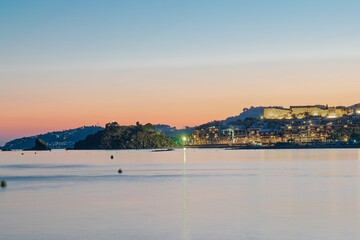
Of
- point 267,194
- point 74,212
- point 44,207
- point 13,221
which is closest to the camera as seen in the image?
point 13,221

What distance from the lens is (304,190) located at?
137ft

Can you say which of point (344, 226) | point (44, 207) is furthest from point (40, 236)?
point (344, 226)

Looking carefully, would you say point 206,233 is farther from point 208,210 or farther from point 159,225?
point 208,210

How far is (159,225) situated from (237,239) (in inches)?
191

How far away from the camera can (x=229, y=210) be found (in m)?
30.2

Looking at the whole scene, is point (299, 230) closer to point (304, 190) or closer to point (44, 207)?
point (44, 207)

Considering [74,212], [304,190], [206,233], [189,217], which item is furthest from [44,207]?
[304,190]

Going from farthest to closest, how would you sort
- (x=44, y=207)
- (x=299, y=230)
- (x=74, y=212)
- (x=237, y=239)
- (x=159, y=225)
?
(x=44, y=207) → (x=74, y=212) → (x=159, y=225) → (x=299, y=230) → (x=237, y=239)

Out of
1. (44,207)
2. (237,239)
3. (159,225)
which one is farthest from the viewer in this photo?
(44,207)

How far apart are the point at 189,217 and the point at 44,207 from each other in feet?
31.7

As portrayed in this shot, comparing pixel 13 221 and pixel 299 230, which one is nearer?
pixel 299 230

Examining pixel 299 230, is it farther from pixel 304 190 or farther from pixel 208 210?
pixel 304 190

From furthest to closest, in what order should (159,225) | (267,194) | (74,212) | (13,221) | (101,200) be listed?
1. (267,194)
2. (101,200)
3. (74,212)
4. (13,221)
5. (159,225)

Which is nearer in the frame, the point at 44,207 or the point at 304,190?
the point at 44,207
